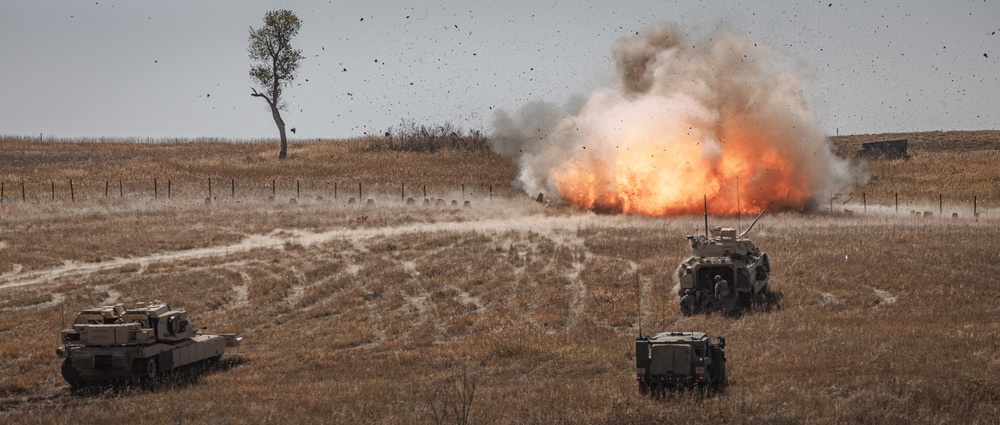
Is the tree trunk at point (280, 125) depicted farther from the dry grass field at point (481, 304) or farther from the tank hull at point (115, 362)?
the tank hull at point (115, 362)

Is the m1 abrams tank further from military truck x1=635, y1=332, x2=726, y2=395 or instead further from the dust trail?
the dust trail

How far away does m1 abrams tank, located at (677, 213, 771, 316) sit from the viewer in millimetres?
33469

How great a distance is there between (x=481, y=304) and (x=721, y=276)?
803cm

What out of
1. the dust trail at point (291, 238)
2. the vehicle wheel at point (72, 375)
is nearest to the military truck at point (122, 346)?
the vehicle wheel at point (72, 375)

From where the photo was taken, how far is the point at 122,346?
26.6 meters

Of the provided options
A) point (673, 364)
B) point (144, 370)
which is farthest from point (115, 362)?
point (673, 364)

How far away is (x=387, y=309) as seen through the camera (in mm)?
36938

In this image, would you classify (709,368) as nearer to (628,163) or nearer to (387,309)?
(387,309)

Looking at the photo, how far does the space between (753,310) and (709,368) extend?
11969mm

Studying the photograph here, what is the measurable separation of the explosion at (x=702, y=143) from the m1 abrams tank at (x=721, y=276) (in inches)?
824

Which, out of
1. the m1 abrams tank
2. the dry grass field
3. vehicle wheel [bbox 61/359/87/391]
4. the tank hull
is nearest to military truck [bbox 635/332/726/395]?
the dry grass field

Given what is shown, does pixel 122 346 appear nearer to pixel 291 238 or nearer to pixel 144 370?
pixel 144 370

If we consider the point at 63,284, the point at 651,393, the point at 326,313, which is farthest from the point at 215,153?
the point at 651,393

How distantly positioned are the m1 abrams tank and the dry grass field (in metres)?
0.91
